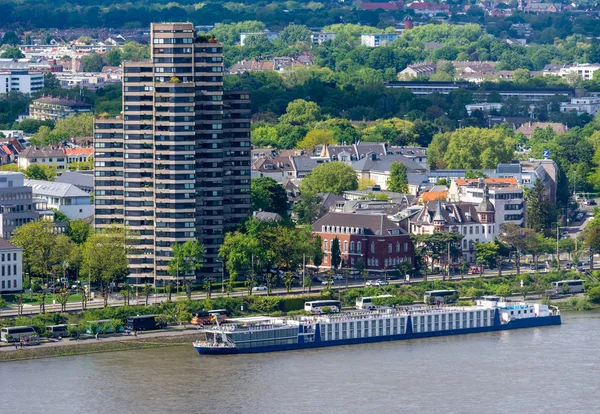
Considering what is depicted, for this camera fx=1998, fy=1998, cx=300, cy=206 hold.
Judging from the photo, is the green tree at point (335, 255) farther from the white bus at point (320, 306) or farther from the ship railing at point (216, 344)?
the ship railing at point (216, 344)

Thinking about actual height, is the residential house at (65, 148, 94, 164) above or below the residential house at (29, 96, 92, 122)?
below

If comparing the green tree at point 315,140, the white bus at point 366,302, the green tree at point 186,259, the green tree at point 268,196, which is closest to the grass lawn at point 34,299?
the green tree at point 186,259

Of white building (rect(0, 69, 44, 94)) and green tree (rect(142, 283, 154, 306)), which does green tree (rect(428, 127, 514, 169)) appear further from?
white building (rect(0, 69, 44, 94))

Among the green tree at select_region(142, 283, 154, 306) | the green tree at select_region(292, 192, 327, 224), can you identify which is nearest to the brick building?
the green tree at select_region(292, 192, 327, 224)


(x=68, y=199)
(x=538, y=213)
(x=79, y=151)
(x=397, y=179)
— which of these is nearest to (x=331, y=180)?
(x=397, y=179)

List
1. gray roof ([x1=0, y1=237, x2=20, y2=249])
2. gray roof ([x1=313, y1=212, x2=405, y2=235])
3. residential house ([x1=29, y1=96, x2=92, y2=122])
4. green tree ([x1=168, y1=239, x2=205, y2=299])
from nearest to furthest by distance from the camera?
gray roof ([x1=0, y1=237, x2=20, y2=249]) < green tree ([x1=168, y1=239, x2=205, y2=299]) < gray roof ([x1=313, y1=212, x2=405, y2=235]) < residential house ([x1=29, y1=96, x2=92, y2=122])

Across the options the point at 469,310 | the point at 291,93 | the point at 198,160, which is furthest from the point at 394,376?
the point at 291,93
